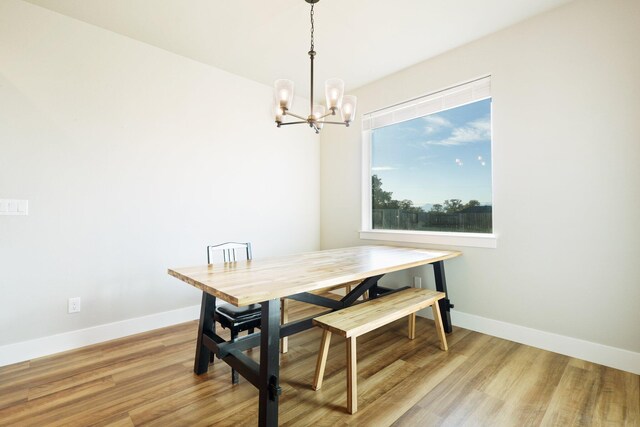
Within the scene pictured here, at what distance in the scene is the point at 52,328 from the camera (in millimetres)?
Result: 2318

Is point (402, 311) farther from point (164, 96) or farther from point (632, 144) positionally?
point (164, 96)

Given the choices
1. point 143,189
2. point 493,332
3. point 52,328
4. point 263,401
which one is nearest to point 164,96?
point 143,189

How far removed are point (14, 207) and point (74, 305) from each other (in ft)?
2.85

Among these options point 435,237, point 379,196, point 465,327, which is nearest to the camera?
point 465,327

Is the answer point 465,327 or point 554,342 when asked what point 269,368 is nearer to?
point 465,327

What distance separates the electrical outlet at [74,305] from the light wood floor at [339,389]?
0.32 meters

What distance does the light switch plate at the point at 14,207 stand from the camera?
7.02ft

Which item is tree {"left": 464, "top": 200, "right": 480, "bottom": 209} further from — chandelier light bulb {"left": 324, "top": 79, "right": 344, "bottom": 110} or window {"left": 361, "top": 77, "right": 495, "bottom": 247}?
chandelier light bulb {"left": 324, "top": 79, "right": 344, "bottom": 110}

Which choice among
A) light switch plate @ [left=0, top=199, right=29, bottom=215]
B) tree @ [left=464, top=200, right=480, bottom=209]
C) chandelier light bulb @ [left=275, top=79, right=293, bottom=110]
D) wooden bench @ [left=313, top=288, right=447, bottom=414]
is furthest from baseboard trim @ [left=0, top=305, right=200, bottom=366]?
tree @ [left=464, top=200, right=480, bottom=209]

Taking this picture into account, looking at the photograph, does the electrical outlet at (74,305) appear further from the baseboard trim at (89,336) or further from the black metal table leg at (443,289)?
the black metal table leg at (443,289)

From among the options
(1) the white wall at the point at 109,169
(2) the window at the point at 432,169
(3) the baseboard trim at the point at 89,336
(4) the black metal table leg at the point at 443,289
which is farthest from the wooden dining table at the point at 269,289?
(1) the white wall at the point at 109,169

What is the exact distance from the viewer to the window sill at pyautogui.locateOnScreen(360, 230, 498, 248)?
2654mm

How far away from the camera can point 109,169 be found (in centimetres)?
257

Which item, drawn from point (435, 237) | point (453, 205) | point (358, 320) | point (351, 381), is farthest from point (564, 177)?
point (351, 381)
